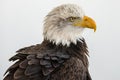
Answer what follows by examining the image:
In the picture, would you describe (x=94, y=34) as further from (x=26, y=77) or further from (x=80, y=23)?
(x=26, y=77)

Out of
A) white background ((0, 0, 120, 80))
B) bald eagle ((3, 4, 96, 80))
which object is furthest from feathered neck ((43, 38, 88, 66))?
white background ((0, 0, 120, 80))

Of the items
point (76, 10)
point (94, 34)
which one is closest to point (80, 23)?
point (76, 10)

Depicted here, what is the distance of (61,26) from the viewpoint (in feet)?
5.39

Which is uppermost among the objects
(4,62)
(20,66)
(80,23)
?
(80,23)

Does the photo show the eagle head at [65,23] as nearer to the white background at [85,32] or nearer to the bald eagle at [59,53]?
the bald eagle at [59,53]

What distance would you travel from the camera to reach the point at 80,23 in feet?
5.43

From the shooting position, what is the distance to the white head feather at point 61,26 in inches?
64.2

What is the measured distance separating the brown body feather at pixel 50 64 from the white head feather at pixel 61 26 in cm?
3

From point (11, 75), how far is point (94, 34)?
75 cm

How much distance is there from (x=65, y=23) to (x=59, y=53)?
13 cm

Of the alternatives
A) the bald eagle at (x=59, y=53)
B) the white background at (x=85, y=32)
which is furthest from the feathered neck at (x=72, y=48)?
the white background at (x=85, y=32)

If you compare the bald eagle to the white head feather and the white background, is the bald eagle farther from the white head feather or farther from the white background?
the white background

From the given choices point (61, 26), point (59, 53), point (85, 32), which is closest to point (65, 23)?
point (61, 26)

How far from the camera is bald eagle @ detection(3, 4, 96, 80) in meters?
1.53
